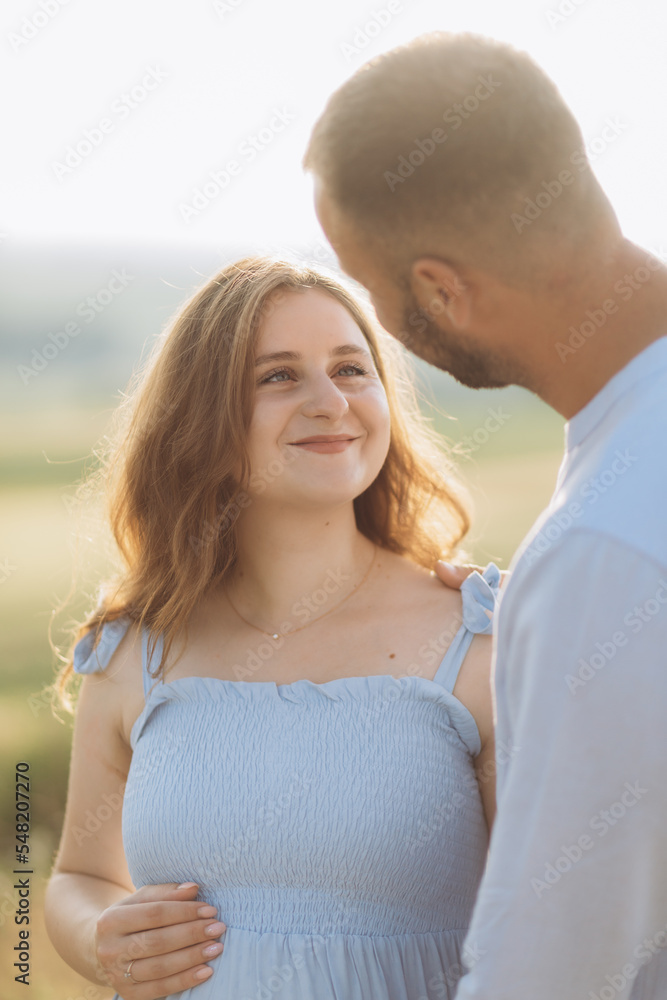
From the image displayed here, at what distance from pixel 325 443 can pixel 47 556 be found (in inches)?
269

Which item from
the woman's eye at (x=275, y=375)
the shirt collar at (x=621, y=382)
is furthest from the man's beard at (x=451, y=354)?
the woman's eye at (x=275, y=375)

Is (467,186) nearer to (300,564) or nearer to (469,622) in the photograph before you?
(469,622)

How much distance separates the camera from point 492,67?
112cm

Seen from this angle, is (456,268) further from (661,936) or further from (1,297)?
(1,297)

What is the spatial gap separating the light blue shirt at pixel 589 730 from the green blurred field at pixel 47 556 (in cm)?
141

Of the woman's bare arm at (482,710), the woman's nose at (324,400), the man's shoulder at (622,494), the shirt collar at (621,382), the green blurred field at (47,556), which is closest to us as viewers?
the man's shoulder at (622,494)

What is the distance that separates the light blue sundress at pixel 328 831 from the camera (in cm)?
178

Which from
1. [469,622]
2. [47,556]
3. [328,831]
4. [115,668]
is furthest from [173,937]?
[47,556]

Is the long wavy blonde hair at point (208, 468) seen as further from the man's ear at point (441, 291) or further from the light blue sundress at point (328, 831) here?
the man's ear at point (441, 291)

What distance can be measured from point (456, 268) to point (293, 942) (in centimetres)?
134

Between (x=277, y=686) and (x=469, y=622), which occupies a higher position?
(x=469, y=622)

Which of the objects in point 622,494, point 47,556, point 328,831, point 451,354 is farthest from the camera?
point 47,556

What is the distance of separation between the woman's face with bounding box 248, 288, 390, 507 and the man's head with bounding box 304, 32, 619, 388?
88cm

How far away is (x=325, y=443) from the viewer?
206 cm
